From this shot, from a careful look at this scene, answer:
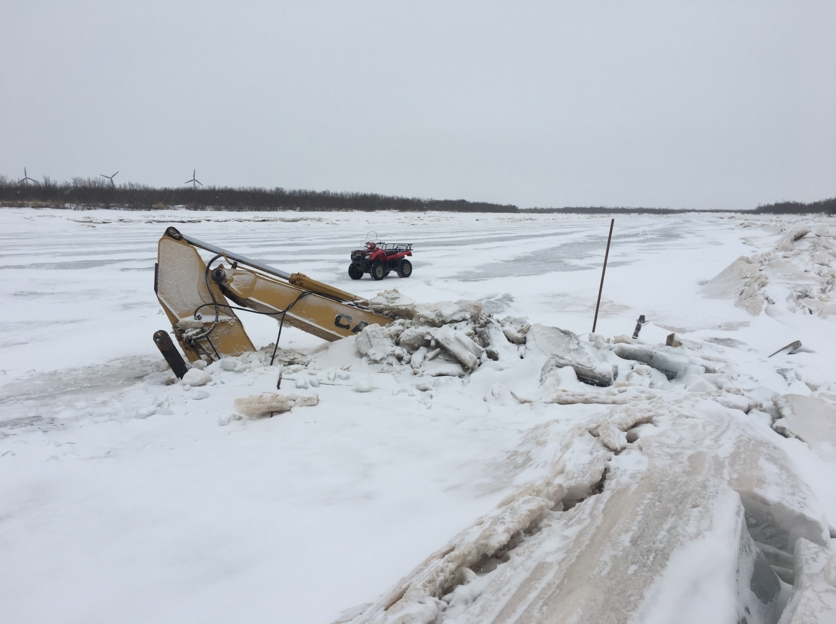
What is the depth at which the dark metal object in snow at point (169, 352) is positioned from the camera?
4113 millimetres

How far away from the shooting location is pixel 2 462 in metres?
2.86

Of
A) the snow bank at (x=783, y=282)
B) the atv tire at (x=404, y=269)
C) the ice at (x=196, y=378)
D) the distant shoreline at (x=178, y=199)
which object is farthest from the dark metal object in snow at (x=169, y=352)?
the distant shoreline at (x=178, y=199)

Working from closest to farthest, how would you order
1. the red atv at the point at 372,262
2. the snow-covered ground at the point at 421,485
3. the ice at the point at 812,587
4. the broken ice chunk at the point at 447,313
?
the ice at the point at 812,587 < the snow-covered ground at the point at 421,485 < the broken ice chunk at the point at 447,313 < the red atv at the point at 372,262

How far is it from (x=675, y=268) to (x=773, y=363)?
29.5 ft

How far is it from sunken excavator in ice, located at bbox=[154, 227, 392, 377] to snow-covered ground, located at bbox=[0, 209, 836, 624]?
0.31 m

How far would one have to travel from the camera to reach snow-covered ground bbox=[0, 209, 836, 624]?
170cm

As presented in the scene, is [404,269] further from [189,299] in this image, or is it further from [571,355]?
[571,355]

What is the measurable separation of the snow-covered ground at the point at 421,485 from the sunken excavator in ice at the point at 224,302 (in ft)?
1.03

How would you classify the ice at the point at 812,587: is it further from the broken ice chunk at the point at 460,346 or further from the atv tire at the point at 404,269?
the atv tire at the point at 404,269

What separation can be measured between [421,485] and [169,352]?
281 centimetres

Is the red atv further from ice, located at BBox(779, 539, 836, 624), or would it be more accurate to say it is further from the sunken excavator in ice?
ice, located at BBox(779, 539, 836, 624)

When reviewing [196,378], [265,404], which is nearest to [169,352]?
[196,378]

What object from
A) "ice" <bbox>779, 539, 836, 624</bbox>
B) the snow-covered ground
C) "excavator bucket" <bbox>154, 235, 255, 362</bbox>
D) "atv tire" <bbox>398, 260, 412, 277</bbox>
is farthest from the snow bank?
"excavator bucket" <bbox>154, 235, 255, 362</bbox>

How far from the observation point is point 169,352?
4184mm
